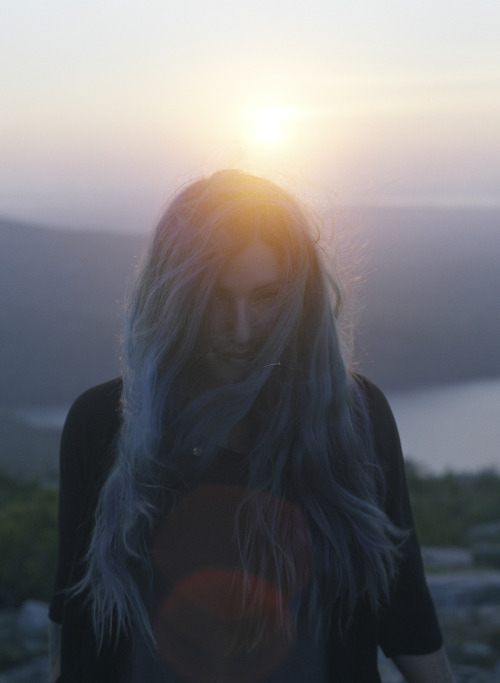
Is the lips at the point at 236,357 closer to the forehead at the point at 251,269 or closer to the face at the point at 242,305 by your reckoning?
the face at the point at 242,305

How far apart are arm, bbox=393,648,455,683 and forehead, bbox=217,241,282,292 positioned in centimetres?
75

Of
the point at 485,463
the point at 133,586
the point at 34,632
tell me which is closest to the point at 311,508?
the point at 133,586

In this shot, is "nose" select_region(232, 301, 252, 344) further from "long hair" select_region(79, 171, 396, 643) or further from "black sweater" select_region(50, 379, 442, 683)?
"black sweater" select_region(50, 379, 442, 683)

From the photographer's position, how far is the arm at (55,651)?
1632mm

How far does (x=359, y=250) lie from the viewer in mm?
1933

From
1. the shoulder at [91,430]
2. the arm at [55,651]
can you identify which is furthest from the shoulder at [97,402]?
the arm at [55,651]

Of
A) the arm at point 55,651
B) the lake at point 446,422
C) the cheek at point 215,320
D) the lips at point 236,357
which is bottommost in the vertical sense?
the lake at point 446,422

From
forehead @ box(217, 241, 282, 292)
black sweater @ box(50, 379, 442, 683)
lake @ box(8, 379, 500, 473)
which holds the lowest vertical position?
lake @ box(8, 379, 500, 473)

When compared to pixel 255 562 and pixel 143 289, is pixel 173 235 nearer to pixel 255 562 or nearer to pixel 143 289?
pixel 143 289

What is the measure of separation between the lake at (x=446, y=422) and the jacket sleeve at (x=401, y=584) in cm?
332

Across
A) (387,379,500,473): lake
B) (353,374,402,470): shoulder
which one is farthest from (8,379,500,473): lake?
(353,374,402,470): shoulder

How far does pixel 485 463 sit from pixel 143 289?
3.70 meters

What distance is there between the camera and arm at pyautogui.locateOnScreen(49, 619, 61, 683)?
1632mm

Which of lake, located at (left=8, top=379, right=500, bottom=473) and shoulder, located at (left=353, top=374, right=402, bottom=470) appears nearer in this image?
shoulder, located at (left=353, top=374, right=402, bottom=470)
